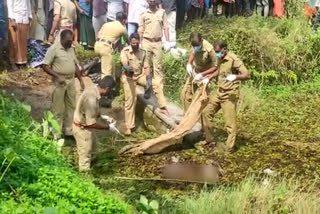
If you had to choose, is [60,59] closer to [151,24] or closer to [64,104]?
[64,104]

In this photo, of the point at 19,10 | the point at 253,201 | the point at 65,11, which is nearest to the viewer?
the point at 253,201

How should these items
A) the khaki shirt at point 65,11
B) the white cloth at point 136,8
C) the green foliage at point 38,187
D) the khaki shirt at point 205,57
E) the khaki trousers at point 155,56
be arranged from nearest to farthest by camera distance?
the green foliage at point 38,187 < the khaki shirt at point 205,57 < the khaki trousers at point 155,56 < the khaki shirt at point 65,11 < the white cloth at point 136,8

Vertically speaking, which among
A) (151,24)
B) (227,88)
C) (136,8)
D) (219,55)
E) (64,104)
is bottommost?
(64,104)

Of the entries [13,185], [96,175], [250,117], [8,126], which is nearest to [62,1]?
[250,117]

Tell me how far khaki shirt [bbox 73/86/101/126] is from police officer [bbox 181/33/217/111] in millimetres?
2085

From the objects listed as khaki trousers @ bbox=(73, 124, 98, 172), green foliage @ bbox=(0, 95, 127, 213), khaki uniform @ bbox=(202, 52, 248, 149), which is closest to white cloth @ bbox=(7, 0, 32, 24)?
khaki uniform @ bbox=(202, 52, 248, 149)

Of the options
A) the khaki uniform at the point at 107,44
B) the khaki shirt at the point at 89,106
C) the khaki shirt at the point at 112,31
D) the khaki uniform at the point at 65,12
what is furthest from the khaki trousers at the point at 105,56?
the khaki shirt at the point at 89,106

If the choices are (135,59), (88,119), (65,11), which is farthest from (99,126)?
(65,11)

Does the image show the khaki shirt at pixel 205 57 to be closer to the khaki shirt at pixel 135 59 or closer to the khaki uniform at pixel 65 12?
the khaki shirt at pixel 135 59

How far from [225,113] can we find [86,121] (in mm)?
2225

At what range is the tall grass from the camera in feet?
25.8

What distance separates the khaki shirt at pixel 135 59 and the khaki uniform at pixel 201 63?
32.4 inches

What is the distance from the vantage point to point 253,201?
807 cm

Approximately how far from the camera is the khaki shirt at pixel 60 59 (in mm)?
10562
